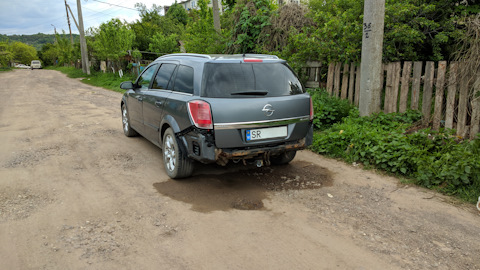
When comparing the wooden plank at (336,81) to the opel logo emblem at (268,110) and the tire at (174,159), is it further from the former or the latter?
the tire at (174,159)

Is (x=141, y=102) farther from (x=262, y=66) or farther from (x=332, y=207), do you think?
(x=332, y=207)

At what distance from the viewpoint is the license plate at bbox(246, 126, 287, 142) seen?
167 inches

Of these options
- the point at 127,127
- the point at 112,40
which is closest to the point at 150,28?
the point at 112,40

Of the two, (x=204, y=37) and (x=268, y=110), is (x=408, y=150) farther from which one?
(x=204, y=37)

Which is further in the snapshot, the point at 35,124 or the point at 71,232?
the point at 35,124

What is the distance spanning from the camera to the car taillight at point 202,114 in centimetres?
408

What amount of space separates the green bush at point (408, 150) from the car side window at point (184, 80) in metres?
2.84

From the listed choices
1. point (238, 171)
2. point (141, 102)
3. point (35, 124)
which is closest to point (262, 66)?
point (238, 171)

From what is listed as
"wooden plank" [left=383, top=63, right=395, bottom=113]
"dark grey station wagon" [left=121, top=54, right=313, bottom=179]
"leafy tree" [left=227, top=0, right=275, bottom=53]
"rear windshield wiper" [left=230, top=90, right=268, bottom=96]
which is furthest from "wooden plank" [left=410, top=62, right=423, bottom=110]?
"leafy tree" [left=227, top=0, right=275, bottom=53]

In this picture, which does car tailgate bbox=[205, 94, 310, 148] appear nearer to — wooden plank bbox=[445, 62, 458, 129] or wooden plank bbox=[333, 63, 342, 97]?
wooden plank bbox=[445, 62, 458, 129]

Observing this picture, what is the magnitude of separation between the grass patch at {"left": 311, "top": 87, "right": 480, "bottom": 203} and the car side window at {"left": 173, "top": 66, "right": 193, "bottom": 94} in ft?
9.35

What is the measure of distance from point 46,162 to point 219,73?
3483 millimetres

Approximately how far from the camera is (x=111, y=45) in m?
26.4

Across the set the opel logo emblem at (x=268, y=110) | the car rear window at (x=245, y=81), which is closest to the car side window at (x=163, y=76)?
the car rear window at (x=245, y=81)
